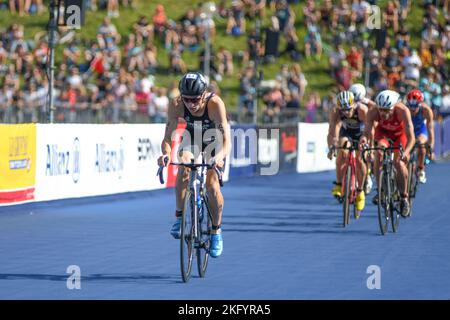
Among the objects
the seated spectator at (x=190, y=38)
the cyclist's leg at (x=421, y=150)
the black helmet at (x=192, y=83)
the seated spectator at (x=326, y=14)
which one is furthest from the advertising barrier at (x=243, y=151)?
the black helmet at (x=192, y=83)

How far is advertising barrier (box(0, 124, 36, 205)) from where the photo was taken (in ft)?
53.4

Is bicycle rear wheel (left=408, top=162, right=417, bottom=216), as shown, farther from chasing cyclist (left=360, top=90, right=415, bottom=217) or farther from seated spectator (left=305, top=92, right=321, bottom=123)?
seated spectator (left=305, top=92, right=321, bottom=123)

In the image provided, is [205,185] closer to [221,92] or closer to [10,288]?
[10,288]

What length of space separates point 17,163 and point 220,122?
22.5 ft

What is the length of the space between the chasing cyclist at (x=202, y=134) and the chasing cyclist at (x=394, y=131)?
490 centimetres

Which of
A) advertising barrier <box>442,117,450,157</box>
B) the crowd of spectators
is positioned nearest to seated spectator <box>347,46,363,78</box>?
the crowd of spectators

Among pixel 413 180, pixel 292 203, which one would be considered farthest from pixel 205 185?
pixel 292 203

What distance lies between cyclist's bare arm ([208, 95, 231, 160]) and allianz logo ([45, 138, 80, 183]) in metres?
7.36

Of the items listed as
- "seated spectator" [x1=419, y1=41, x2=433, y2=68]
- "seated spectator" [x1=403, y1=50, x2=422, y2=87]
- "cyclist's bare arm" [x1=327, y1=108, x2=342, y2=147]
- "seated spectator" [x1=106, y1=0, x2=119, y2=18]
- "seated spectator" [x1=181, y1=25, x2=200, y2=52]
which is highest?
"seated spectator" [x1=106, y1=0, x2=119, y2=18]

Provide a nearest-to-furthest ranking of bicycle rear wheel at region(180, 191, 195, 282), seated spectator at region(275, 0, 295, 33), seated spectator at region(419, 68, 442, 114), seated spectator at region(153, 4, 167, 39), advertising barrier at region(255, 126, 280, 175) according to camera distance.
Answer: bicycle rear wheel at region(180, 191, 195, 282)
advertising barrier at region(255, 126, 280, 175)
seated spectator at region(419, 68, 442, 114)
seated spectator at region(153, 4, 167, 39)
seated spectator at region(275, 0, 295, 33)

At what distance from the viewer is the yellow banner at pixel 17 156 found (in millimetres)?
16250

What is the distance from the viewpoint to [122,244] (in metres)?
13.4

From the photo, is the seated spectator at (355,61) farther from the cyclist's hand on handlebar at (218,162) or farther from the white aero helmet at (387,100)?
the cyclist's hand on handlebar at (218,162)

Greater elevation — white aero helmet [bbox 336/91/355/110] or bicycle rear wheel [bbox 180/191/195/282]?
white aero helmet [bbox 336/91/355/110]
